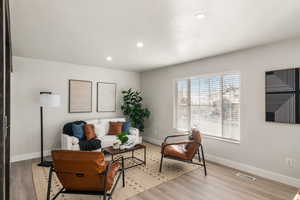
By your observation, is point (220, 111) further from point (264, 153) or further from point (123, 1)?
point (123, 1)

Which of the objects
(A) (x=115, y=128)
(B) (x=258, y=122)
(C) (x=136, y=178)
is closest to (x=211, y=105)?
(B) (x=258, y=122)

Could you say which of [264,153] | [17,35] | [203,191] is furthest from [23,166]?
[264,153]

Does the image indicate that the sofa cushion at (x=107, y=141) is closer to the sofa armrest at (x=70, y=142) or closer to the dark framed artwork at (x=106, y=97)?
the sofa armrest at (x=70, y=142)

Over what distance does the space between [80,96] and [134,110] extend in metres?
1.67

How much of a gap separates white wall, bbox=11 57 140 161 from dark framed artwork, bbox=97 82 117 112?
1.60 ft

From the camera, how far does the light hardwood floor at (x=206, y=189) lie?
94.7 inches

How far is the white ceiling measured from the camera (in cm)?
182

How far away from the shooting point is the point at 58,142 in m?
4.32

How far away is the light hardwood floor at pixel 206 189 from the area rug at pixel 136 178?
0.34 ft

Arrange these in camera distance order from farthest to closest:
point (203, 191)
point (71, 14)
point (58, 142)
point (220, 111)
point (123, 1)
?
point (58, 142) < point (220, 111) < point (203, 191) < point (71, 14) < point (123, 1)

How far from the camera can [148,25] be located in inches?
90.1

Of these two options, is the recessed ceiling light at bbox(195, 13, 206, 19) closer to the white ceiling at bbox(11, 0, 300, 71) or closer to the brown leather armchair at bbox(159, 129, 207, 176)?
the white ceiling at bbox(11, 0, 300, 71)

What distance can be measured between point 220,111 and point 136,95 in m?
2.74

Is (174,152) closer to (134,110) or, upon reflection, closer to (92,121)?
(134,110)
